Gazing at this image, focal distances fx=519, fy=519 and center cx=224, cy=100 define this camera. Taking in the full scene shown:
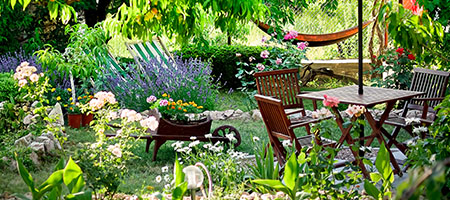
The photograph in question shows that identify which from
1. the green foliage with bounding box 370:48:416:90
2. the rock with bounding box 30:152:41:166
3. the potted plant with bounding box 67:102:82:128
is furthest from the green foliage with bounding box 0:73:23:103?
the green foliage with bounding box 370:48:416:90

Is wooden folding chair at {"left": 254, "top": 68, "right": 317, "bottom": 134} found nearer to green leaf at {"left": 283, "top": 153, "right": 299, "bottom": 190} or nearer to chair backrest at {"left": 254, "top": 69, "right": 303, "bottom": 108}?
chair backrest at {"left": 254, "top": 69, "right": 303, "bottom": 108}

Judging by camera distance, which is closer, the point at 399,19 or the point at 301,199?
the point at 301,199

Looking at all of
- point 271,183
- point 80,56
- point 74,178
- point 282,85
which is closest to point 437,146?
point 271,183

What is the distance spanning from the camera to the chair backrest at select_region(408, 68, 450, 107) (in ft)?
15.1

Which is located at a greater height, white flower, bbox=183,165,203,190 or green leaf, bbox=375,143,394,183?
white flower, bbox=183,165,203,190

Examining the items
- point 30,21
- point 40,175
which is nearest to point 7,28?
point 30,21

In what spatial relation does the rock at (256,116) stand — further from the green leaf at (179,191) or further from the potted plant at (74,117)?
the green leaf at (179,191)

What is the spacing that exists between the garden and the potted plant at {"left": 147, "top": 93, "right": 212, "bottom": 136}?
0.01 meters

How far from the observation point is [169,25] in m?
2.80

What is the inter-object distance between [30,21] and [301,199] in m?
6.11

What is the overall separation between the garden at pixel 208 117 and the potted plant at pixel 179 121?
0.04 ft

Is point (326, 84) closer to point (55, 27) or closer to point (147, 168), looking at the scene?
point (55, 27)

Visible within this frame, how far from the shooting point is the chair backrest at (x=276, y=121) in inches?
143

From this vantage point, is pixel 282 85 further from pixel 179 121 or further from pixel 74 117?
pixel 74 117
